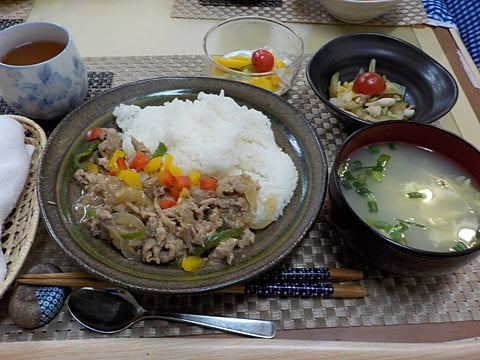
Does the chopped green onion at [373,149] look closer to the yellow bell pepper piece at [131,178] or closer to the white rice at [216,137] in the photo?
the white rice at [216,137]

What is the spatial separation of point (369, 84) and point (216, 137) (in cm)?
99

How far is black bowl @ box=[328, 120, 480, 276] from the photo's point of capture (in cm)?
142

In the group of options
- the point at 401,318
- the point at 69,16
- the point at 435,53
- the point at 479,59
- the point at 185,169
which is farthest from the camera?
the point at 479,59

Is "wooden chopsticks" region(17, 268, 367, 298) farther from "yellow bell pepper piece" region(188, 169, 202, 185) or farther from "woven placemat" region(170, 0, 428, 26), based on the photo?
Result: "woven placemat" region(170, 0, 428, 26)

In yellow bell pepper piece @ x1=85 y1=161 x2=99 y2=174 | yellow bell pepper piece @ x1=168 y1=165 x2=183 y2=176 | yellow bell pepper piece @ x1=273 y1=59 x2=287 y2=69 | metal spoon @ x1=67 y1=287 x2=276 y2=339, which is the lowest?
metal spoon @ x1=67 y1=287 x2=276 y2=339

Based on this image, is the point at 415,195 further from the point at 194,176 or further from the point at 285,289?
the point at 194,176

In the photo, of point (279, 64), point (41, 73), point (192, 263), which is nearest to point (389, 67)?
point (279, 64)

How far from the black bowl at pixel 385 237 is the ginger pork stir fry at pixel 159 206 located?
0.39 m

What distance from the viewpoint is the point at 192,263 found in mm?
1568

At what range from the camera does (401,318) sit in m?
1.59

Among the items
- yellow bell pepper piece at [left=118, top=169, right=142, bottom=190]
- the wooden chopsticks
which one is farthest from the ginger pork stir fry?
the wooden chopsticks

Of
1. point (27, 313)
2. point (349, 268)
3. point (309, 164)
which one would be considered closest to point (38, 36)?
point (27, 313)

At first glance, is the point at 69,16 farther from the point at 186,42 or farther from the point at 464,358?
the point at 464,358

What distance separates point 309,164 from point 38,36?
1.63 metres
